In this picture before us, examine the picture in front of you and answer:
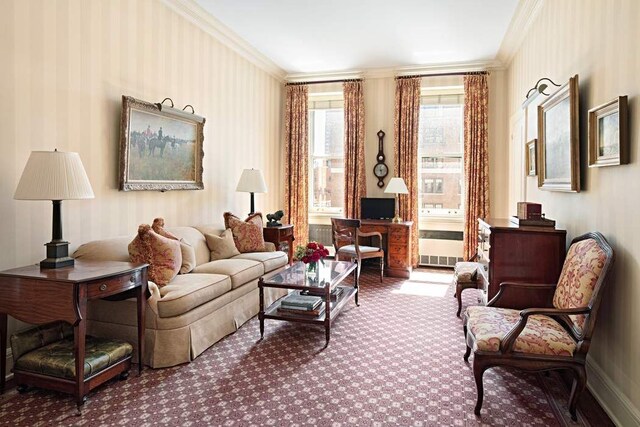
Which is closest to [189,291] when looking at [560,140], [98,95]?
[98,95]

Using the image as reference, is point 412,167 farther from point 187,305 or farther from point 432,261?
point 187,305

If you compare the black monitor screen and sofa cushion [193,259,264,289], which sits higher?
the black monitor screen

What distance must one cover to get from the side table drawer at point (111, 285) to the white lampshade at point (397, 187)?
13.7 feet

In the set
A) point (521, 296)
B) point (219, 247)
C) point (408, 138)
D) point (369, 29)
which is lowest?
point (521, 296)

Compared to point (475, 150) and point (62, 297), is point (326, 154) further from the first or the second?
point (62, 297)

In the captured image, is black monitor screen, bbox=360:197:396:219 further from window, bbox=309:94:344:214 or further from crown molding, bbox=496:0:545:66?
crown molding, bbox=496:0:545:66

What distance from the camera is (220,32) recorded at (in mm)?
5121

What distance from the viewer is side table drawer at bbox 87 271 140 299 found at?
2495 mm

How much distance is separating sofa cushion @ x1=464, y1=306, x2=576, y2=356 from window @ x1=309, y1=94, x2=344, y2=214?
15.5ft

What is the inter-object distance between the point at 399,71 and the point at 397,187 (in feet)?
6.41

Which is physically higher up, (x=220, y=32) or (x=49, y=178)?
(x=220, y=32)

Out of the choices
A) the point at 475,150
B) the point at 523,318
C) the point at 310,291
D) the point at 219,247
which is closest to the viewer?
the point at 523,318

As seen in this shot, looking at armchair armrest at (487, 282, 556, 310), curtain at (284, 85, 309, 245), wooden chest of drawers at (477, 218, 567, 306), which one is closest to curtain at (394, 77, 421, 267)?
curtain at (284, 85, 309, 245)

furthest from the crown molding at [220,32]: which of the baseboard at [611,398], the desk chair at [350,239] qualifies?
the baseboard at [611,398]
